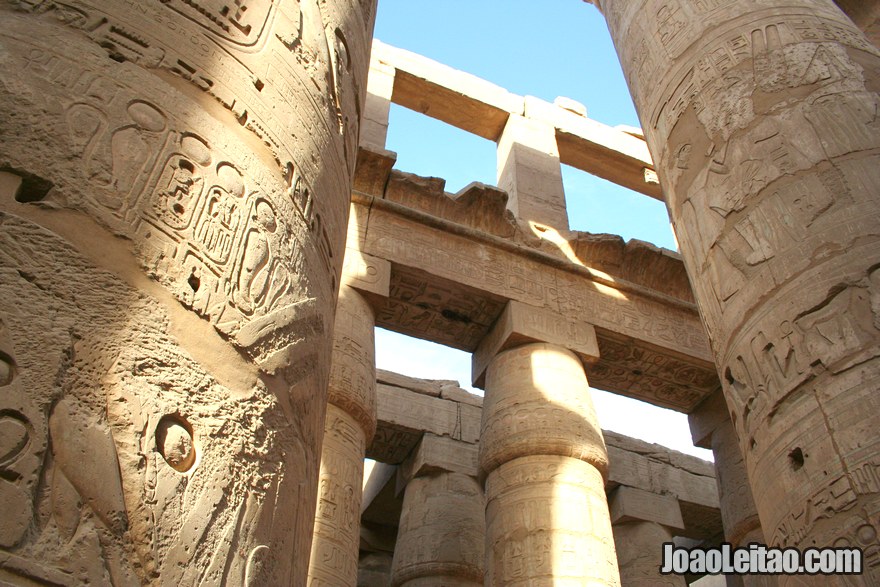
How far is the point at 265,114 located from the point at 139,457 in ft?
3.38

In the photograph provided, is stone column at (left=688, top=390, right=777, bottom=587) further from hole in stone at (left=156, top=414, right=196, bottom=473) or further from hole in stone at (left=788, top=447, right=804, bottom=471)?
hole in stone at (left=156, top=414, right=196, bottom=473)

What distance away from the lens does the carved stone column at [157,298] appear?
1.13m

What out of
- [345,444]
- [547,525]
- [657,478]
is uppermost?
[657,478]

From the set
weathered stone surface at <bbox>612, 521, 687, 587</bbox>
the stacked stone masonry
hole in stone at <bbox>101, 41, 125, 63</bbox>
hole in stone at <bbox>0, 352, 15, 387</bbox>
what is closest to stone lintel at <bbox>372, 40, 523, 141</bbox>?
the stacked stone masonry

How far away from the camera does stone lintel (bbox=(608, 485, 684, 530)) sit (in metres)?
9.02

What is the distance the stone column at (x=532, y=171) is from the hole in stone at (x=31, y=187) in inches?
268

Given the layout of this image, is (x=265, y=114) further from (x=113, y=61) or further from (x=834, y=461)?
(x=834, y=461)

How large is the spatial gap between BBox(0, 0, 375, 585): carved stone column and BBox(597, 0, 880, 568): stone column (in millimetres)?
2214

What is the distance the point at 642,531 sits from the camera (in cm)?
888

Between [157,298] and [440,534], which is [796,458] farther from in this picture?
[440,534]

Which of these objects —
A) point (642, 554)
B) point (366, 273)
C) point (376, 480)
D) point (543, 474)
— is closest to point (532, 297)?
point (366, 273)

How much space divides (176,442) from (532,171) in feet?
Answer: 25.1

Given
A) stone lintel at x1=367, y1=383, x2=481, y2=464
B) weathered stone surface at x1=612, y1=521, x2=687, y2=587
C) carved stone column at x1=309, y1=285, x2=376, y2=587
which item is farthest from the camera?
stone lintel at x1=367, y1=383, x2=481, y2=464

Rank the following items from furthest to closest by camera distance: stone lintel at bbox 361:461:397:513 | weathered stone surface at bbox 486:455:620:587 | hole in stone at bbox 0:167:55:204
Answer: stone lintel at bbox 361:461:397:513 → weathered stone surface at bbox 486:455:620:587 → hole in stone at bbox 0:167:55:204
